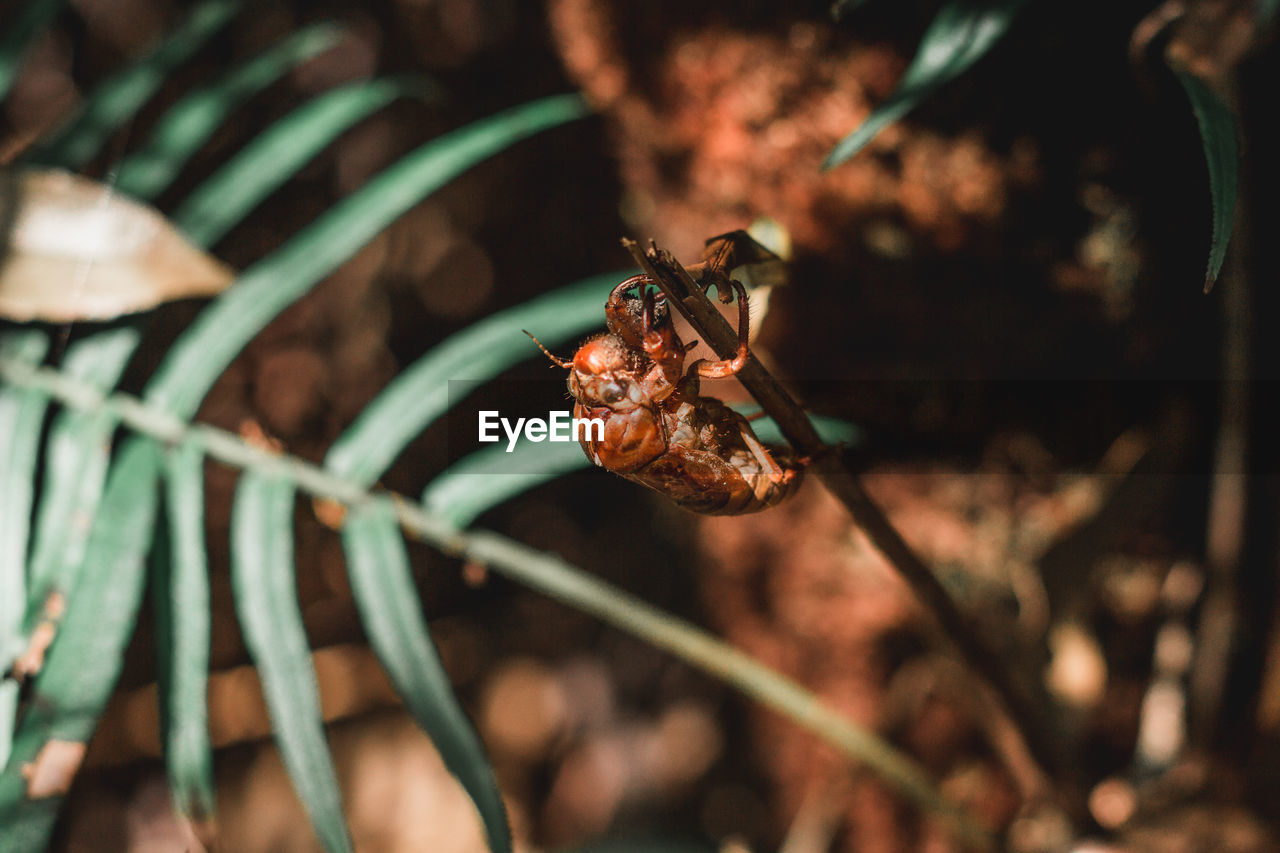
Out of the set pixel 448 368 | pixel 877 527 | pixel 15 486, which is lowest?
pixel 877 527

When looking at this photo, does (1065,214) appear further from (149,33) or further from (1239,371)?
(149,33)

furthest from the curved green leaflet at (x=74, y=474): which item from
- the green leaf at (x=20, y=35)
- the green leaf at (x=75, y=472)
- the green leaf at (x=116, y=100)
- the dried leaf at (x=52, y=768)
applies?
the green leaf at (x=20, y=35)

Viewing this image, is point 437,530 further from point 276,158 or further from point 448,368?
point 276,158

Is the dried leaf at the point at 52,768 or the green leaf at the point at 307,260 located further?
the green leaf at the point at 307,260

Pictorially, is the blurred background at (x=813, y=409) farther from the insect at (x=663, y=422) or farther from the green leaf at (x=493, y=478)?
the insect at (x=663, y=422)

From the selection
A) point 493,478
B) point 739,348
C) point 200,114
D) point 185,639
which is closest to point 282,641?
point 185,639

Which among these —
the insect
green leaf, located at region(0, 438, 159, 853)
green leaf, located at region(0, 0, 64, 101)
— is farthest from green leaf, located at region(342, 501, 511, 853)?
green leaf, located at region(0, 0, 64, 101)
